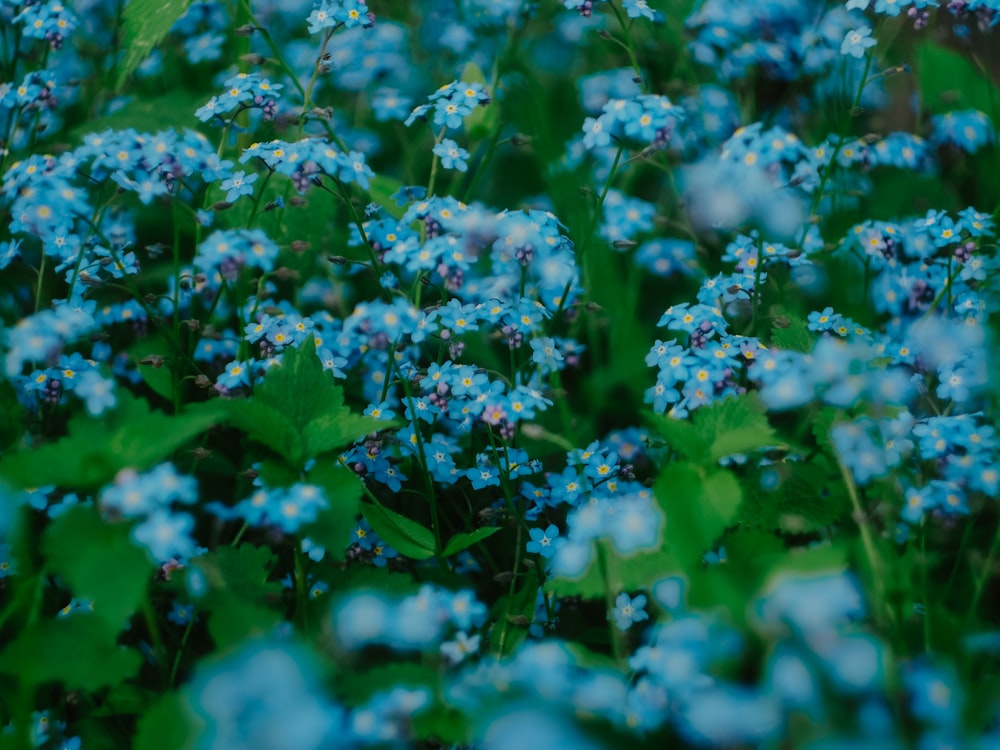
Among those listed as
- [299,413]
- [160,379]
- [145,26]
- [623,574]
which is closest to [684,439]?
[623,574]

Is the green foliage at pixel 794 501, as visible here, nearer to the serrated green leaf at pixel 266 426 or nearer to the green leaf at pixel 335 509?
the green leaf at pixel 335 509

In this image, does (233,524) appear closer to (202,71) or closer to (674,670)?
(674,670)

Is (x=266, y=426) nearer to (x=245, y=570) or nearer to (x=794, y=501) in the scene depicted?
(x=245, y=570)

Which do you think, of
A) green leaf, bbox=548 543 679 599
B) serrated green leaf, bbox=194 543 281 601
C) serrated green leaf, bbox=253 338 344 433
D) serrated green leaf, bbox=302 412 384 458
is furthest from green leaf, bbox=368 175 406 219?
green leaf, bbox=548 543 679 599

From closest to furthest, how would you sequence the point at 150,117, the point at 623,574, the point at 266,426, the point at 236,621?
the point at 236,621 → the point at 623,574 → the point at 266,426 → the point at 150,117

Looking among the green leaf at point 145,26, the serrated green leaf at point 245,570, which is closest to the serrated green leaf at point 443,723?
the serrated green leaf at point 245,570
